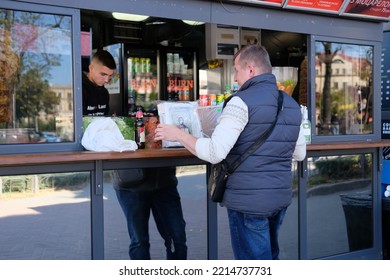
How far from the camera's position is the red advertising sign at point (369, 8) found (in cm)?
435

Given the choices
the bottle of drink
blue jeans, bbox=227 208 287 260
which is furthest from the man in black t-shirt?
blue jeans, bbox=227 208 287 260

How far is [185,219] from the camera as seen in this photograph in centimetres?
387

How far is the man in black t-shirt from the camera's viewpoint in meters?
4.29

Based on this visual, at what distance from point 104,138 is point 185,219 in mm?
1027

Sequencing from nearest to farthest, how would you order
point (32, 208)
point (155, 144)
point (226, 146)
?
point (226, 146)
point (32, 208)
point (155, 144)

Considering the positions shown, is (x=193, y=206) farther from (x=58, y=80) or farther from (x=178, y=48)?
(x=178, y=48)

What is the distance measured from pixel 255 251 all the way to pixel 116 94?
3475 millimetres

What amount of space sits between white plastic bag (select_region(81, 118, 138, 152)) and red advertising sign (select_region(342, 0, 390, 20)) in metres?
2.38

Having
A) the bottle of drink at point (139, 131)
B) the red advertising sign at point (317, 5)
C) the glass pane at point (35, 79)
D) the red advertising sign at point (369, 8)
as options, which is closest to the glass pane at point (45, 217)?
the glass pane at point (35, 79)

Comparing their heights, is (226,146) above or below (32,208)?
above

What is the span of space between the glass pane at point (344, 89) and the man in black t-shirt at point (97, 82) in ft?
6.53

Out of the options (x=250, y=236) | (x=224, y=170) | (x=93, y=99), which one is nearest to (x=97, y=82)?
(x=93, y=99)

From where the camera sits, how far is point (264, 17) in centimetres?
400

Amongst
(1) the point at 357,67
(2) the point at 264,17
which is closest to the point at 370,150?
(1) the point at 357,67
